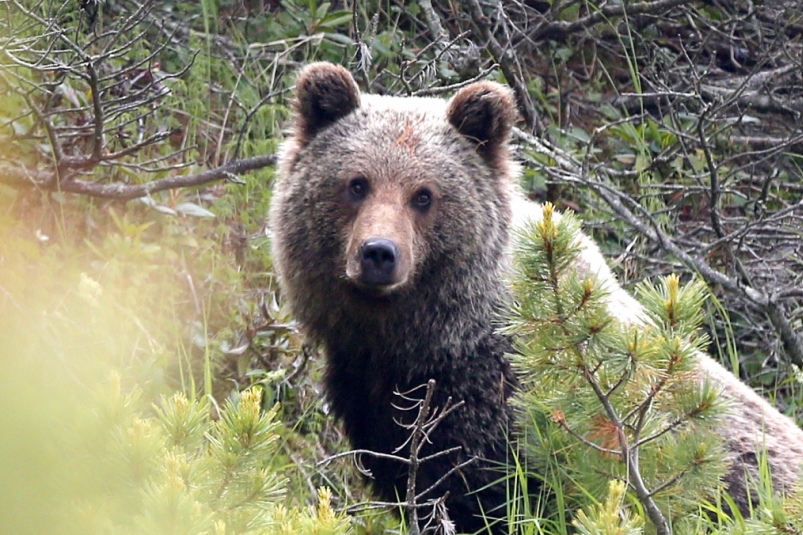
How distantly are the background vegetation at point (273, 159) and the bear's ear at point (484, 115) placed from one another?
0.99 meters

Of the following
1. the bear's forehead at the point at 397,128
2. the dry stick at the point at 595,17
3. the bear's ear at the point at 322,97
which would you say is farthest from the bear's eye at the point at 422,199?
the dry stick at the point at 595,17

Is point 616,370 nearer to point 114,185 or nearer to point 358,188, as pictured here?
point 358,188

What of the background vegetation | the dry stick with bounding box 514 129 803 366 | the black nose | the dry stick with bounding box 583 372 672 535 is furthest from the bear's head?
the dry stick with bounding box 583 372 672 535

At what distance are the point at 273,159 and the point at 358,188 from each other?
1316mm

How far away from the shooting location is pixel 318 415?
4832 mm

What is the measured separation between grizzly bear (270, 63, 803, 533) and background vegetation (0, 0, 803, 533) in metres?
0.51

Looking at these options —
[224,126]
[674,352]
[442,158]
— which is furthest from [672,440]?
[224,126]

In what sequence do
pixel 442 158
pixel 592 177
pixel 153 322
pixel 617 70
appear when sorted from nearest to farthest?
pixel 442 158, pixel 153 322, pixel 592 177, pixel 617 70

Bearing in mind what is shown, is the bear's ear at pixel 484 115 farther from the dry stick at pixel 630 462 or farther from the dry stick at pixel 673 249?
the dry stick at pixel 630 462

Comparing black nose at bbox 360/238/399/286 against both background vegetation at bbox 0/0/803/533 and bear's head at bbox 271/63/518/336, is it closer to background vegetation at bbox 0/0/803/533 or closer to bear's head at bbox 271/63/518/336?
bear's head at bbox 271/63/518/336

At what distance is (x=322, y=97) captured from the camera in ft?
13.6

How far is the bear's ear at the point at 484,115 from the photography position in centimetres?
407

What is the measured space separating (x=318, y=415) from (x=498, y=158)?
1.59 metres

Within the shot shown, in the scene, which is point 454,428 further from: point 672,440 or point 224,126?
point 224,126
